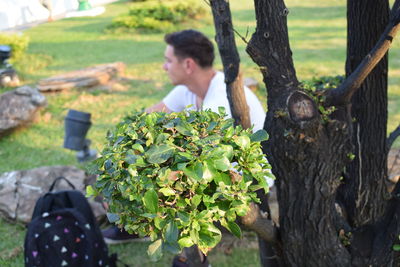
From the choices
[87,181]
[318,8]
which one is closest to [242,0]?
[318,8]

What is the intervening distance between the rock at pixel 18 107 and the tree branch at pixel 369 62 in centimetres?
485

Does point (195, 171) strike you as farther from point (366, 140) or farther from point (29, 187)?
point (29, 187)

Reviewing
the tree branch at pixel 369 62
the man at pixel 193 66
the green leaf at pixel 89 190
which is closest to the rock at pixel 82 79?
the man at pixel 193 66

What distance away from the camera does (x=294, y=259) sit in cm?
203

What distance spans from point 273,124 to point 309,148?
0.58 ft

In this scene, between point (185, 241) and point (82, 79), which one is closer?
point (185, 241)

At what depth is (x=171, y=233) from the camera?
1212mm

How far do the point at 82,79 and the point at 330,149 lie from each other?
6.41 metres

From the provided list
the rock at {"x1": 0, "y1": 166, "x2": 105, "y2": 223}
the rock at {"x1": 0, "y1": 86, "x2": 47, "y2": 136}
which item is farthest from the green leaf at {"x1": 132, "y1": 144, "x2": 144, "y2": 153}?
the rock at {"x1": 0, "y1": 86, "x2": 47, "y2": 136}

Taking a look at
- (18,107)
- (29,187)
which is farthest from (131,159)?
(18,107)

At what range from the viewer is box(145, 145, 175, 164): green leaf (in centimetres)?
122

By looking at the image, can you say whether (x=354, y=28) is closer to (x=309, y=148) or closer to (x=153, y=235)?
(x=309, y=148)

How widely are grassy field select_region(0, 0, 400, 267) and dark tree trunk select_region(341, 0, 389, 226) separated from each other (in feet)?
1.59

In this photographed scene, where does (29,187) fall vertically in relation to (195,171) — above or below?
below
